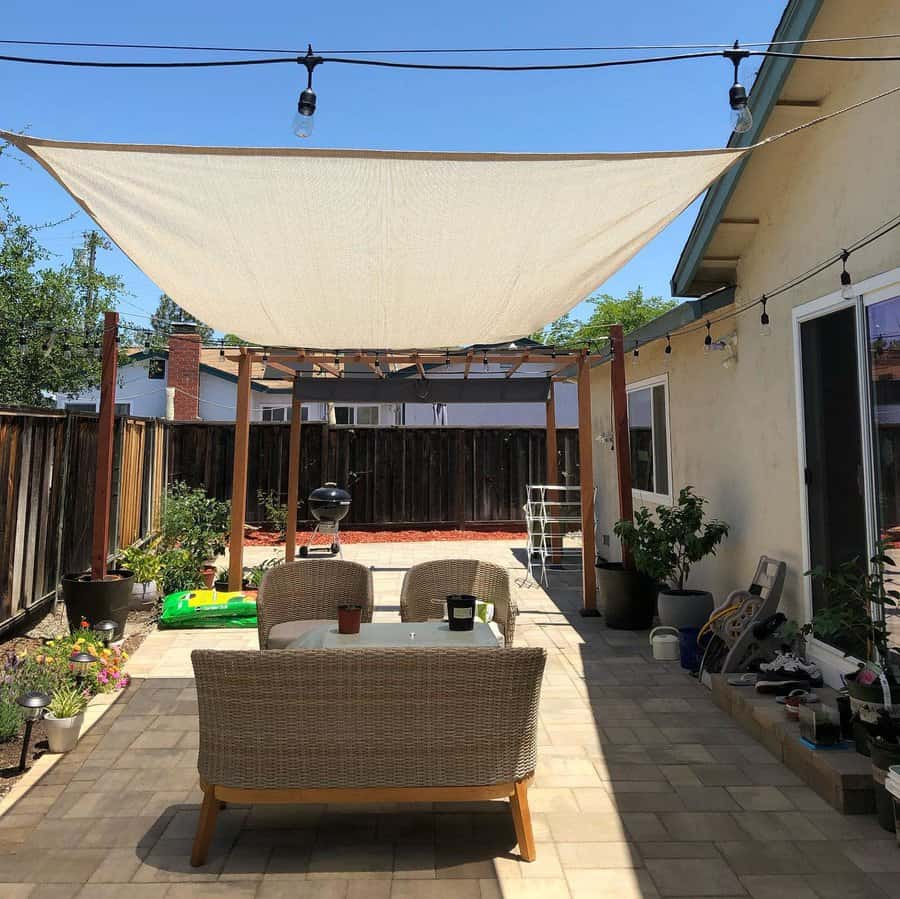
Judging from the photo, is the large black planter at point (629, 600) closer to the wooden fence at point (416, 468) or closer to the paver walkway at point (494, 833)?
the paver walkway at point (494, 833)

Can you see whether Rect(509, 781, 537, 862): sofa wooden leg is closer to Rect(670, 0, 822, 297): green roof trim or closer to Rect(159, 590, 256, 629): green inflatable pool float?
Rect(670, 0, 822, 297): green roof trim

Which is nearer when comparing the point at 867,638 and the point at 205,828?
the point at 205,828

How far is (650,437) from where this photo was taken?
7227 mm

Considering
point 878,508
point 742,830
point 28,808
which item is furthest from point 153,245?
point 878,508

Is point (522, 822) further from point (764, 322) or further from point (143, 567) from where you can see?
point (143, 567)

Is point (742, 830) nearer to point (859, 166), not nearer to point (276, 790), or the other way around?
point (276, 790)

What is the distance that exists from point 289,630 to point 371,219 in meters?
2.37

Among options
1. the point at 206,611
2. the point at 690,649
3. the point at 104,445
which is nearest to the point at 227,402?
the point at 206,611

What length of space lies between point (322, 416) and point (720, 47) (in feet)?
50.6

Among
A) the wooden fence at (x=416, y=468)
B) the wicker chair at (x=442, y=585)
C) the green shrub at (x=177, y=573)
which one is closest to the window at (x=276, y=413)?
the wooden fence at (x=416, y=468)

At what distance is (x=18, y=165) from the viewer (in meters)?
10.4

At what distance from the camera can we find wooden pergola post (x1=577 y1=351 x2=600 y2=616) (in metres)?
6.39

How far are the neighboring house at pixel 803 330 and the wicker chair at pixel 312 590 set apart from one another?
8.94ft

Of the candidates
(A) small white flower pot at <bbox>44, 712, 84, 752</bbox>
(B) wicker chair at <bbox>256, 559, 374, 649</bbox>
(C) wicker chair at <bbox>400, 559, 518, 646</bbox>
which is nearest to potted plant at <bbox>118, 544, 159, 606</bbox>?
(B) wicker chair at <bbox>256, 559, 374, 649</bbox>
